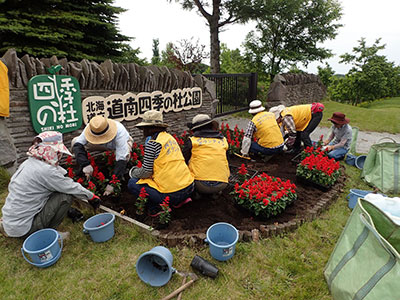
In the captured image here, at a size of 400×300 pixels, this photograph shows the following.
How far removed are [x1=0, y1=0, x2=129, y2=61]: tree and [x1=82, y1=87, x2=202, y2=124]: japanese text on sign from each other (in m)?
4.79

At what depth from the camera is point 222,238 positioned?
2682mm

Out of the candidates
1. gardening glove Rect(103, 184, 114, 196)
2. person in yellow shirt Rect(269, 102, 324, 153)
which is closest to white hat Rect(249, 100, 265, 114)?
person in yellow shirt Rect(269, 102, 324, 153)

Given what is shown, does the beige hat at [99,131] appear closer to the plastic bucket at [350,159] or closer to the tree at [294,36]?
the plastic bucket at [350,159]

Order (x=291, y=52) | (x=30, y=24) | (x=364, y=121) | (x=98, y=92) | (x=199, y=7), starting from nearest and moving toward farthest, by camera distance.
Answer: (x=98, y=92) → (x=30, y=24) → (x=364, y=121) → (x=199, y=7) → (x=291, y=52)

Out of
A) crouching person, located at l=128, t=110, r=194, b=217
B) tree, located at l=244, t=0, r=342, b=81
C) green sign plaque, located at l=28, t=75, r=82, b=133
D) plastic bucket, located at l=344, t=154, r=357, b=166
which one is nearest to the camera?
crouching person, located at l=128, t=110, r=194, b=217

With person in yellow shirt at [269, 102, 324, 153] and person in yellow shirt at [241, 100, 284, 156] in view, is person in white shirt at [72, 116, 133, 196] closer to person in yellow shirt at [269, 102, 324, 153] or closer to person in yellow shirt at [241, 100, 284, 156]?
person in yellow shirt at [241, 100, 284, 156]

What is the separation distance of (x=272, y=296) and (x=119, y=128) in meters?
3.12

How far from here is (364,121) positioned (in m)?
9.68

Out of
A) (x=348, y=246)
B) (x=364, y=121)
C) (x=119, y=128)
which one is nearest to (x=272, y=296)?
(x=348, y=246)

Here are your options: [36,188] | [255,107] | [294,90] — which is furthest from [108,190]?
[294,90]

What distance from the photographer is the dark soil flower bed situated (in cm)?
283

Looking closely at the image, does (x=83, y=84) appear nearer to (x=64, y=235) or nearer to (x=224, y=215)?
(x=64, y=235)

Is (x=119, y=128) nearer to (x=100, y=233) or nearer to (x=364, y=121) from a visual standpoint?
(x=100, y=233)

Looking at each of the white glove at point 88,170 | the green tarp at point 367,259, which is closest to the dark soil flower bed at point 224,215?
the white glove at point 88,170
